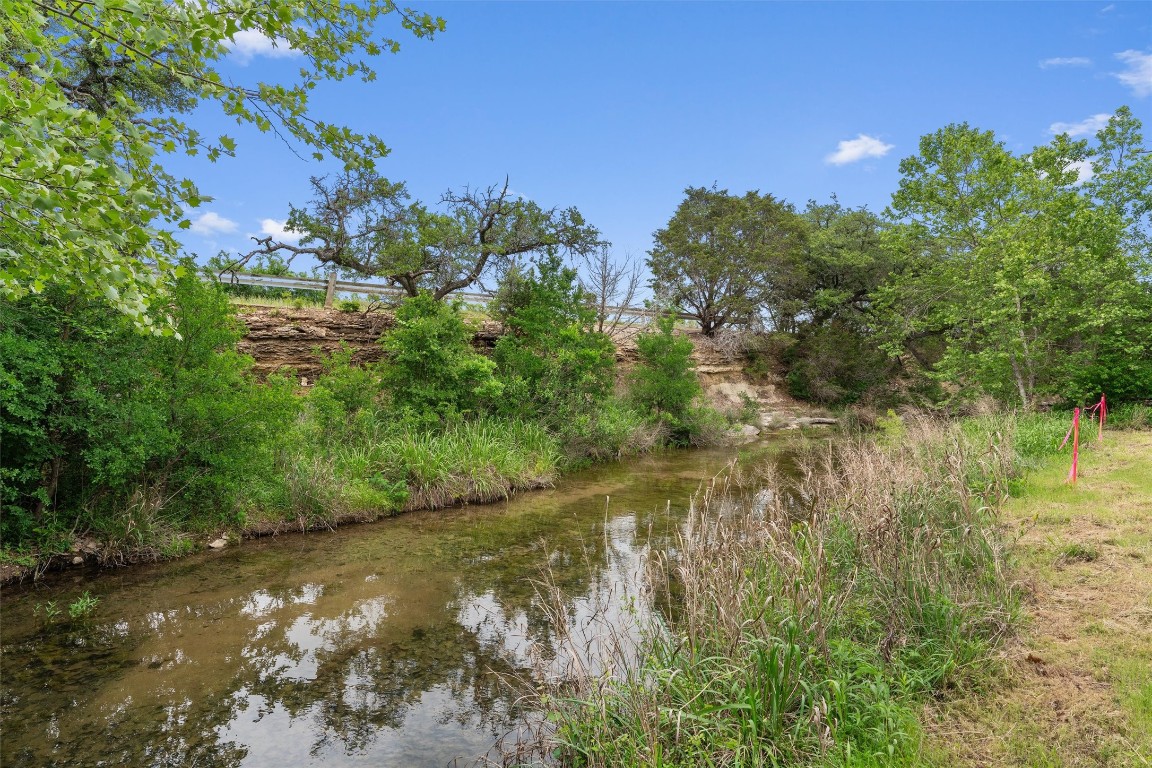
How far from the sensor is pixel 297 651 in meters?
5.47

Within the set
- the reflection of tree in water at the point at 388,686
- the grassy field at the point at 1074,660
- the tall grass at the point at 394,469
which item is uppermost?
the tall grass at the point at 394,469

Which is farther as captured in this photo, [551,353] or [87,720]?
[551,353]

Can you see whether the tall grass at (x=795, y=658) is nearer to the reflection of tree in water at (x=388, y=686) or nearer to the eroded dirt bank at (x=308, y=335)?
the reflection of tree in water at (x=388, y=686)

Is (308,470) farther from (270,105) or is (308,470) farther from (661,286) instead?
(661,286)

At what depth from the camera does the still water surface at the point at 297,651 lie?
161 inches

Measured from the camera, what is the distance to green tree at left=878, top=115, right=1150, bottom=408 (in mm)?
14586

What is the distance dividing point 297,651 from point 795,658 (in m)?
4.36

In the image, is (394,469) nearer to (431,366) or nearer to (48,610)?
(431,366)

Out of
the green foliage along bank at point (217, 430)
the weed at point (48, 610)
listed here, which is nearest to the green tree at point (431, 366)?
the green foliage along bank at point (217, 430)

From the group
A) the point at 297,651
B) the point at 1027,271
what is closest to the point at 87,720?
the point at 297,651

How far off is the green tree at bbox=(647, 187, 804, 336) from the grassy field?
798 inches

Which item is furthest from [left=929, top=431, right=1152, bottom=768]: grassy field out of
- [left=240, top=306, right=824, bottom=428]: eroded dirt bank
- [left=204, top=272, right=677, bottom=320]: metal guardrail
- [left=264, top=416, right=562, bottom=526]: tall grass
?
[left=204, top=272, right=677, bottom=320]: metal guardrail

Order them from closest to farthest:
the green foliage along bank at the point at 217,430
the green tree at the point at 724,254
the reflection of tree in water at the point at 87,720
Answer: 1. the reflection of tree in water at the point at 87,720
2. the green foliage along bank at the point at 217,430
3. the green tree at the point at 724,254

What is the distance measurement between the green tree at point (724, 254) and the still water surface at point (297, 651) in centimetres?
1947
